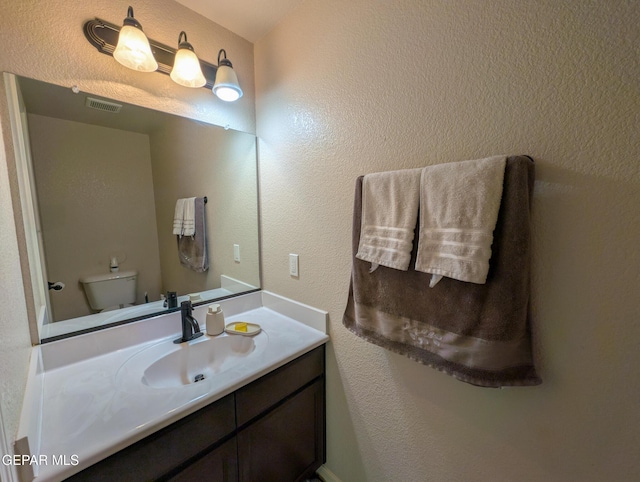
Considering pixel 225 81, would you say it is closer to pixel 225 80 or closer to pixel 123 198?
pixel 225 80

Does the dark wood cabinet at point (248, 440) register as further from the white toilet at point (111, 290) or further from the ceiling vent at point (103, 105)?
the ceiling vent at point (103, 105)

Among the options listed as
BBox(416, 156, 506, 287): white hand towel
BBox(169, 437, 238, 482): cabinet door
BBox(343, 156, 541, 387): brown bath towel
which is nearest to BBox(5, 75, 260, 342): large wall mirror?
BBox(169, 437, 238, 482): cabinet door

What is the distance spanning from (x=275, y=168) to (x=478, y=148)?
97 cm

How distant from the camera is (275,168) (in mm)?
1397

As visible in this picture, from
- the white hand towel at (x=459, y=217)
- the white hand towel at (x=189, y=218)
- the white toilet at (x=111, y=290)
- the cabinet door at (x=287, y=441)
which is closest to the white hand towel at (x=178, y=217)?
the white hand towel at (x=189, y=218)

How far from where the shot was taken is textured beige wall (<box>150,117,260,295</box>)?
1287 millimetres

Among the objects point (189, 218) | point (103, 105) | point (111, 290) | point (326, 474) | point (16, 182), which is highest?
point (103, 105)

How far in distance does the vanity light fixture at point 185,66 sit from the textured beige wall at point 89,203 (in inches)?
12.6

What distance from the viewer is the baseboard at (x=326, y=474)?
1.27 metres

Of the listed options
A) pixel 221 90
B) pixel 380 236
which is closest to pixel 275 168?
pixel 221 90

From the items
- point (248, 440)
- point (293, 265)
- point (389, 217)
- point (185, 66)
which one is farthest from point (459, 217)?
point (185, 66)

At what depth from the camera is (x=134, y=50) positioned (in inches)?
38.6

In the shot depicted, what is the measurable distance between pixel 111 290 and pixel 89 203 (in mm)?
400

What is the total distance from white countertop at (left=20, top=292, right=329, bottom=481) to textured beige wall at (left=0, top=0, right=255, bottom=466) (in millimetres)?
134
